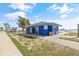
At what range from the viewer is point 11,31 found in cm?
883

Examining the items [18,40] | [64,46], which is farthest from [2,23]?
[64,46]

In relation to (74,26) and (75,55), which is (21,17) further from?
(75,55)

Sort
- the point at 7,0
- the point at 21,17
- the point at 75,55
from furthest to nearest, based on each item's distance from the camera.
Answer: the point at 21,17
the point at 7,0
the point at 75,55

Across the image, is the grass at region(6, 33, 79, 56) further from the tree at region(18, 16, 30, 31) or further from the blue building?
the tree at region(18, 16, 30, 31)

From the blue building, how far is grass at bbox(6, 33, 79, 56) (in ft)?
1.31

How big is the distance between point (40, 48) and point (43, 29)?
1499mm

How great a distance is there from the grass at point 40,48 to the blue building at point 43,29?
0.40 m

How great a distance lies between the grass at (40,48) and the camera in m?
7.25

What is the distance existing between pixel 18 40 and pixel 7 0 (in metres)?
2.10

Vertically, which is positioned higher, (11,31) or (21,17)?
(21,17)

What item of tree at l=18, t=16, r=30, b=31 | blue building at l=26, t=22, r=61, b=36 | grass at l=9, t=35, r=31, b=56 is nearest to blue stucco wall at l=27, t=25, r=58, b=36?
blue building at l=26, t=22, r=61, b=36

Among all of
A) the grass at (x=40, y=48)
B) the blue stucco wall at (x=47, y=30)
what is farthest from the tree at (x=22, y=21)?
the grass at (x=40, y=48)

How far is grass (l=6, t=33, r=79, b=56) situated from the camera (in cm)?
725

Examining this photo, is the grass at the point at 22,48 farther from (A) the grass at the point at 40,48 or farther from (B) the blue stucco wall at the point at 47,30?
(B) the blue stucco wall at the point at 47,30
